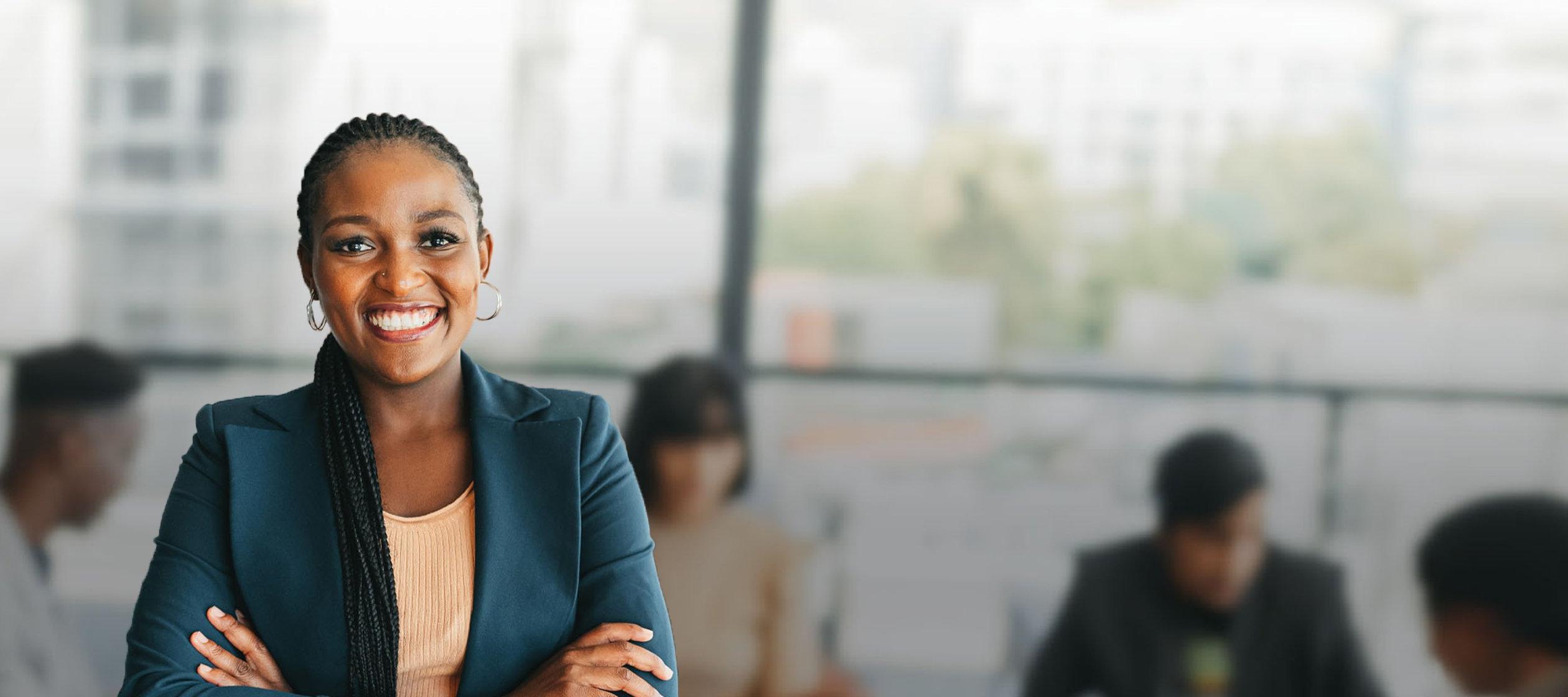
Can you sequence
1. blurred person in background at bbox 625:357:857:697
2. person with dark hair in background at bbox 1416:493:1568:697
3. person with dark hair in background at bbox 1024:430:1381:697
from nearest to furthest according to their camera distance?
person with dark hair in background at bbox 1416:493:1568:697, blurred person in background at bbox 625:357:857:697, person with dark hair in background at bbox 1024:430:1381:697

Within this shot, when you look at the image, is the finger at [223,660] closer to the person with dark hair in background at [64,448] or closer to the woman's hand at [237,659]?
the woman's hand at [237,659]

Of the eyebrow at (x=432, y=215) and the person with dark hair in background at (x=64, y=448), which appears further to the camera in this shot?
the person with dark hair in background at (x=64, y=448)

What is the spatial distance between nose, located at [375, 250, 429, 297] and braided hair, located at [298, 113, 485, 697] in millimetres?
70

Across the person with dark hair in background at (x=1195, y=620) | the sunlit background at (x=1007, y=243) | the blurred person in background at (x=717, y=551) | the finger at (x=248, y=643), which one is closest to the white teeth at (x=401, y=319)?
the finger at (x=248, y=643)

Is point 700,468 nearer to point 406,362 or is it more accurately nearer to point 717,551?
point 717,551

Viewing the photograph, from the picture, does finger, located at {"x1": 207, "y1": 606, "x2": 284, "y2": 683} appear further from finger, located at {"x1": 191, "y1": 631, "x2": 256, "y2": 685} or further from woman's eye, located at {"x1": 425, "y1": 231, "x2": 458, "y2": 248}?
woman's eye, located at {"x1": 425, "y1": 231, "x2": 458, "y2": 248}

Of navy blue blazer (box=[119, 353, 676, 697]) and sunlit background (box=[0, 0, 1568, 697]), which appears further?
sunlit background (box=[0, 0, 1568, 697])

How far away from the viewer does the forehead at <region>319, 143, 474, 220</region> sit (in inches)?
32.6

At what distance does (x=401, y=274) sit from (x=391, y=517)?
0.58 ft

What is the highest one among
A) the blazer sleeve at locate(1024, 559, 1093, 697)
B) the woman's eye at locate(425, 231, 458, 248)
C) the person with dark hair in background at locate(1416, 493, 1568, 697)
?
the woman's eye at locate(425, 231, 458, 248)

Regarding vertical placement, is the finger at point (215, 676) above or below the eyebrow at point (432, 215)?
below

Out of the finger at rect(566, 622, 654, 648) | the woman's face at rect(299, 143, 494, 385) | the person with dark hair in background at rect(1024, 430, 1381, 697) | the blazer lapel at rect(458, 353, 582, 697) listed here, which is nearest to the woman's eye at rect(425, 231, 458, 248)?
the woman's face at rect(299, 143, 494, 385)

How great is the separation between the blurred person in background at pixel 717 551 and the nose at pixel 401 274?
1484 mm

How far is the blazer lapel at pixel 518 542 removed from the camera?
84 cm
